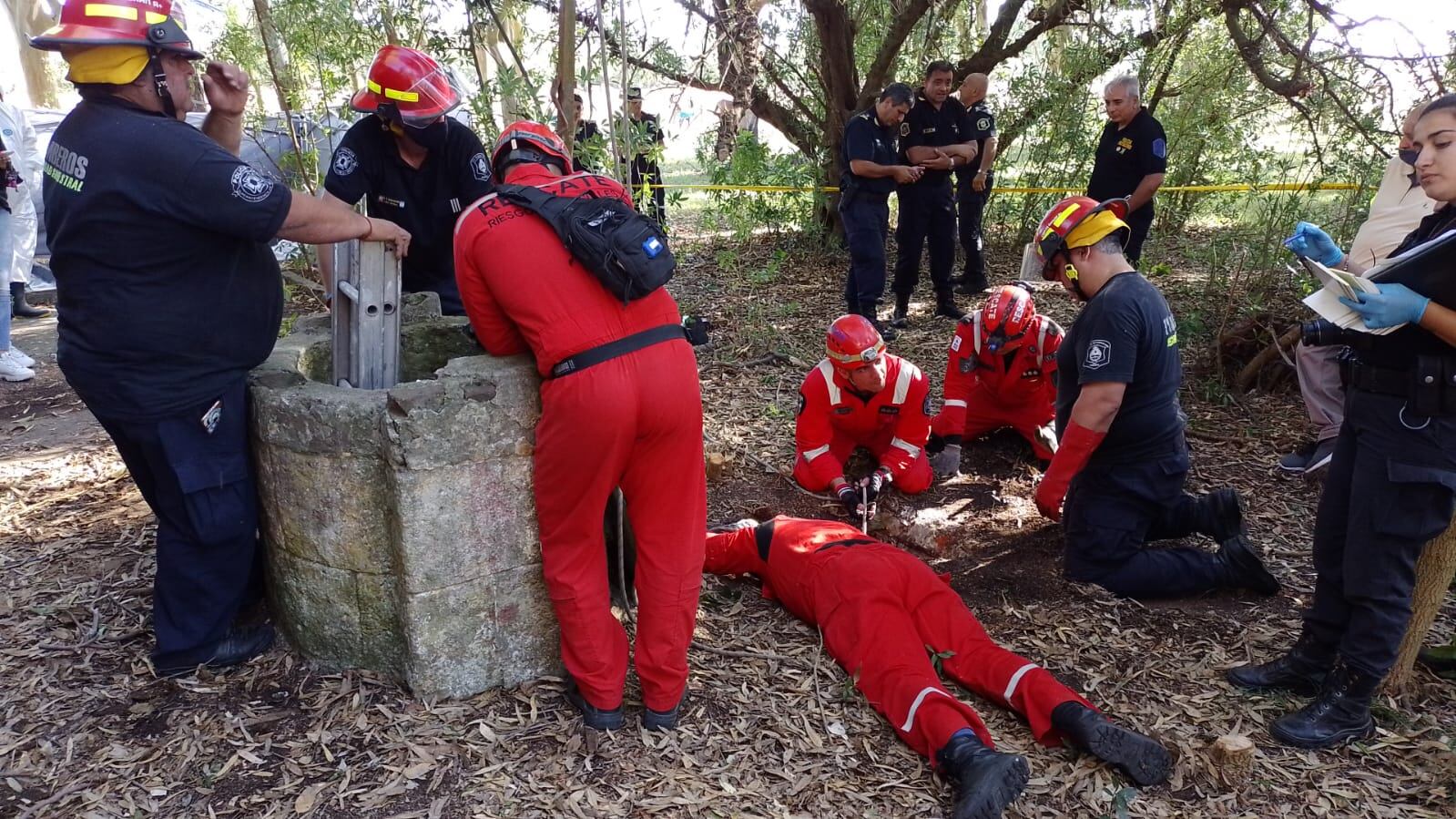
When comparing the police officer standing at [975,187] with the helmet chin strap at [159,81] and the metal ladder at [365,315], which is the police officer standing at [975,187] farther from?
the helmet chin strap at [159,81]

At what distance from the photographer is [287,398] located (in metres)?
3.00

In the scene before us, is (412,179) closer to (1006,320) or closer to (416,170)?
(416,170)

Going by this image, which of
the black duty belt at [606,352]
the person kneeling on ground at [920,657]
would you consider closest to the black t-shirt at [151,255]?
the black duty belt at [606,352]

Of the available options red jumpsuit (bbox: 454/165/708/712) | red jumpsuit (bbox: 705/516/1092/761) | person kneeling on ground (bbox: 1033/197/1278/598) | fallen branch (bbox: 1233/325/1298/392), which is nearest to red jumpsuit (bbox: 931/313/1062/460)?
person kneeling on ground (bbox: 1033/197/1278/598)

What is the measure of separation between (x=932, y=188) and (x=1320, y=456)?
3645 millimetres

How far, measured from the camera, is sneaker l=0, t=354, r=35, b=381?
6660 mm

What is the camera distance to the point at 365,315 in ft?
11.0

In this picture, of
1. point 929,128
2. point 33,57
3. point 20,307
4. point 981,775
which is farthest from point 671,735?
point 33,57

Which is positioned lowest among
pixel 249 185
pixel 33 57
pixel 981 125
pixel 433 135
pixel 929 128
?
pixel 249 185

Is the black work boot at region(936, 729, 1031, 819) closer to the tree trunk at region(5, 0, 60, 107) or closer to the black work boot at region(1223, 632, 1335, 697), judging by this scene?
the black work boot at region(1223, 632, 1335, 697)

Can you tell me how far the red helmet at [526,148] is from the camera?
121 inches

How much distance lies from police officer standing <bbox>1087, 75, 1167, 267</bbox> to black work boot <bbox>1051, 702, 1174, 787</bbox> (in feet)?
17.1

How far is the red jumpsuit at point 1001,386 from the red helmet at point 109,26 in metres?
4.00

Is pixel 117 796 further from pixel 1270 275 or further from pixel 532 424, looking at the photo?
pixel 1270 275
